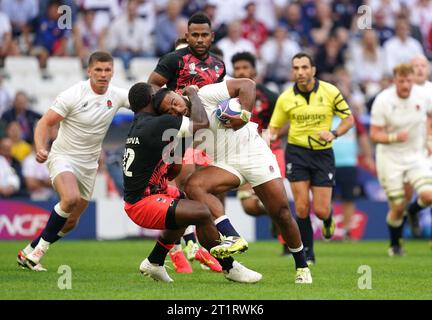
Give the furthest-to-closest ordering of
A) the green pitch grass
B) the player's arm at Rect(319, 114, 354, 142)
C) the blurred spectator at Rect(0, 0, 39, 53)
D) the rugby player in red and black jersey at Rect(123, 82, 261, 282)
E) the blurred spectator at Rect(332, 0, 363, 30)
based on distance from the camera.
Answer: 1. the blurred spectator at Rect(332, 0, 363, 30)
2. the blurred spectator at Rect(0, 0, 39, 53)
3. the player's arm at Rect(319, 114, 354, 142)
4. the rugby player in red and black jersey at Rect(123, 82, 261, 282)
5. the green pitch grass

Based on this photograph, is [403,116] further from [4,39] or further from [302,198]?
[4,39]

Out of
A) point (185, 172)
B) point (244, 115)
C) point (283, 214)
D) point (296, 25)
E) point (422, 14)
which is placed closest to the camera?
point (244, 115)

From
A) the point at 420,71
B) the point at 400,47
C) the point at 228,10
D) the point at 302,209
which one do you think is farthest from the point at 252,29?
the point at 302,209

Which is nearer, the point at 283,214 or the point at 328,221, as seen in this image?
the point at 283,214

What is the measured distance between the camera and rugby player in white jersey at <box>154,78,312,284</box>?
10077 mm

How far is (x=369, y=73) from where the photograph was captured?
23.2 m

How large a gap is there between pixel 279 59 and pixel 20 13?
5753 mm

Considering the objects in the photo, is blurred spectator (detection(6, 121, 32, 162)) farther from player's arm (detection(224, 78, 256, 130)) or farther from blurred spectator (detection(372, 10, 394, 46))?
player's arm (detection(224, 78, 256, 130))

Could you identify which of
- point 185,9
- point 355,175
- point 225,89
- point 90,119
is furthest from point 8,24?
point 225,89

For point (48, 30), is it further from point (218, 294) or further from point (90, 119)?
point (218, 294)

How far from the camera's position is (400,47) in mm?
22688

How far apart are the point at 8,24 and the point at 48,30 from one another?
86cm

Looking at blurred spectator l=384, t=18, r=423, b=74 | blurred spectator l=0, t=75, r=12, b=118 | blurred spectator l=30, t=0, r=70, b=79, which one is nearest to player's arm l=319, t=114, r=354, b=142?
blurred spectator l=0, t=75, r=12, b=118

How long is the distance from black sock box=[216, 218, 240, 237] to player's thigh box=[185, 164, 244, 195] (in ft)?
1.16
